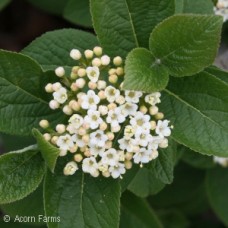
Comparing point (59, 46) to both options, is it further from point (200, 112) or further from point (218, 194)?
point (218, 194)

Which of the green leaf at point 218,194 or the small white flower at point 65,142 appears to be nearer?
the small white flower at point 65,142

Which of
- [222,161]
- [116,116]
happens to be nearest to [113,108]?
[116,116]

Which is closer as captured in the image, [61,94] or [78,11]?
[61,94]

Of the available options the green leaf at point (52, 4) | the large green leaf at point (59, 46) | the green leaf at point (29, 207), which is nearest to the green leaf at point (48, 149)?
the large green leaf at point (59, 46)

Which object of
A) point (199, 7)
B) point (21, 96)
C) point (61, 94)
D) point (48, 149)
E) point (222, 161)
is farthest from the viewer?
point (222, 161)

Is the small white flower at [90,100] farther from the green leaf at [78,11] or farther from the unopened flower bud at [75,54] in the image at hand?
the green leaf at [78,11]

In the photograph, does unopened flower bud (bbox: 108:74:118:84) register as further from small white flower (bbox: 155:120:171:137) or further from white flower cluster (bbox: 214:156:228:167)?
white flower cluster (bbox: 214:156:228:167)

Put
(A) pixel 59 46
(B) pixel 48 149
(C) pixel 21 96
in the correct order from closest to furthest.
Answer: (B) pixel 48 149 < (C) pixel 21 96 < (A) pixel 59 46

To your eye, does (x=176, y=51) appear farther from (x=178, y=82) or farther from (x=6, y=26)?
(x=6, y=26)
